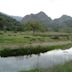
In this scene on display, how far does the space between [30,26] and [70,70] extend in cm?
12212

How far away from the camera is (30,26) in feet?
481

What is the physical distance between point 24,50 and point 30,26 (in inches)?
3390

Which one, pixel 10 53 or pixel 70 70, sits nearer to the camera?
pixel 70 70

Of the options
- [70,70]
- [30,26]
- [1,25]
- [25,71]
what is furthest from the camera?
[1,25]

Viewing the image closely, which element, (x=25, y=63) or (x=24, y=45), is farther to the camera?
(x=24, y=45)

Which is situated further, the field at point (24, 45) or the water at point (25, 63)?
the field at point (24, 45)

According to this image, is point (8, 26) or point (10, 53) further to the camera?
point (8, 26)

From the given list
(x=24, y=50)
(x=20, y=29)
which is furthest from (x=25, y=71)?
(x=20, y=29)

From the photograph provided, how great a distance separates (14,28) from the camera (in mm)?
169875

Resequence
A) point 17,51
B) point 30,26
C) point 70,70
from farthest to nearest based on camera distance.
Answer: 1. point 30,26
2. point 17,51
3. point 70,70

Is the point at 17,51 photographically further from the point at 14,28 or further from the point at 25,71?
the point at 14,28

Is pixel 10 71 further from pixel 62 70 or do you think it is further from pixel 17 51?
pixel 17 51

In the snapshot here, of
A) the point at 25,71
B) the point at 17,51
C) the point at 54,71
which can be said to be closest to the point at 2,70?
the point at 25,71

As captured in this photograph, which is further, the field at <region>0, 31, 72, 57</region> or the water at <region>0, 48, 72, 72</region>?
the field at <region>0, 31, 72, 57</region>
